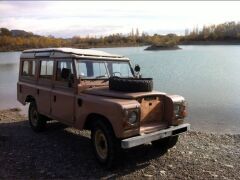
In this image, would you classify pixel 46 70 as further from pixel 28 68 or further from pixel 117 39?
pixel 117 39

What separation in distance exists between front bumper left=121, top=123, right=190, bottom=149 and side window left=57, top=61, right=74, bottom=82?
2213mm

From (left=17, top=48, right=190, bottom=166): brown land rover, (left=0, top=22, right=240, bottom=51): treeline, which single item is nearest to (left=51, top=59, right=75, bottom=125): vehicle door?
(left=17, top=48, right=190, bottom=166): brown land rover

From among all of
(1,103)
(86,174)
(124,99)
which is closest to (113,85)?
(124,99)

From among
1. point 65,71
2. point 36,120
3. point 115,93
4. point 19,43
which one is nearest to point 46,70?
point 65,71

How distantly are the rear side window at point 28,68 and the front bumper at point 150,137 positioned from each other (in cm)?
467

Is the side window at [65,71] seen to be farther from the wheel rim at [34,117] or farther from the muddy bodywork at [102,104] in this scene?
the wheel rim at [34,117]

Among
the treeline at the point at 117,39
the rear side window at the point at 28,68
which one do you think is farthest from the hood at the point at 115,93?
the treeline at the point at 117,39

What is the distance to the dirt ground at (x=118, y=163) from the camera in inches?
261

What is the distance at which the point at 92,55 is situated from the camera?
8.13 meters

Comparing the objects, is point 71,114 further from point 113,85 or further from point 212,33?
point 212,33

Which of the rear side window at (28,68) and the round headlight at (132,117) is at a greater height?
the rear side window at (28,68)

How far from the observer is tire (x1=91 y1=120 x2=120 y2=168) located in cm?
654

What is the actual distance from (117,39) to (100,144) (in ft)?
405

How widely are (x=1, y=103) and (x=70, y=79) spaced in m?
12.4
